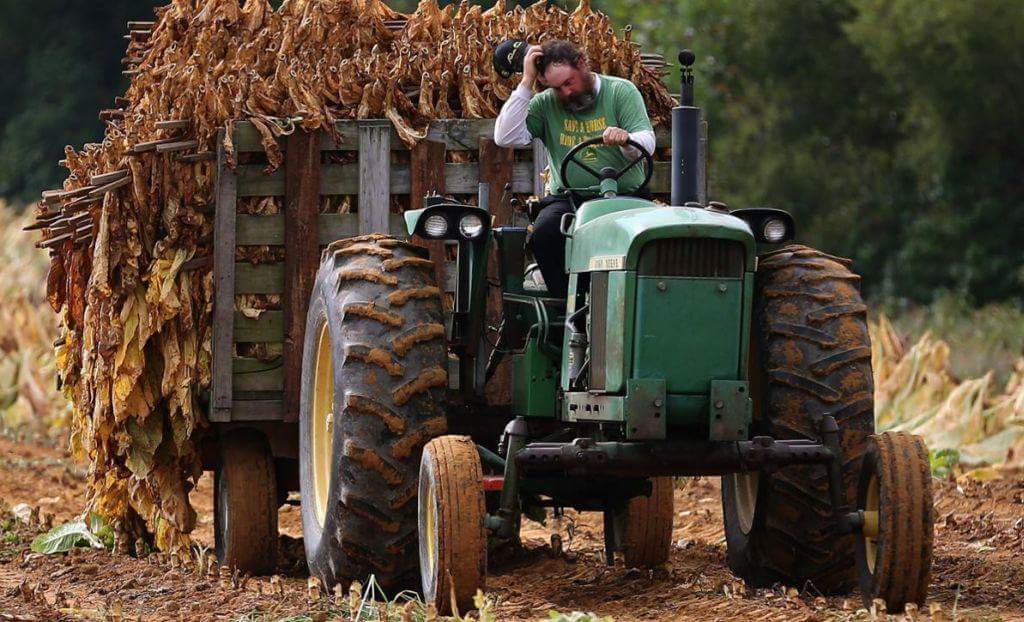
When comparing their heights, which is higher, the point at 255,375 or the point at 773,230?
the point at 773,230

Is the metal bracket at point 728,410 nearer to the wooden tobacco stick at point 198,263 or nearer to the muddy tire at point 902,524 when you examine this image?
the muddy tire at point 902,524

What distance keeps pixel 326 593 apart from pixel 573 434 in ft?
4.08

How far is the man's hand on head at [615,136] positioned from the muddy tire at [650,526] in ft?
7.68

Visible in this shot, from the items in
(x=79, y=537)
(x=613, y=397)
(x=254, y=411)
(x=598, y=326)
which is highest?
(x=598, y=326)

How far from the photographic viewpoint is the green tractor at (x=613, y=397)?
273 inches

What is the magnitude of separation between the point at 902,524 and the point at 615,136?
1.96m

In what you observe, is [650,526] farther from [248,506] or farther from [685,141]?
[685,141]

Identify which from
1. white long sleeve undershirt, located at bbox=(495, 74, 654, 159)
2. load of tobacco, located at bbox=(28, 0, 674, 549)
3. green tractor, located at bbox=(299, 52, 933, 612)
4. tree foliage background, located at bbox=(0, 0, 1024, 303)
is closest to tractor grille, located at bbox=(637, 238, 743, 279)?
green tractor, located at bbox=(299, 52, 933, 612)

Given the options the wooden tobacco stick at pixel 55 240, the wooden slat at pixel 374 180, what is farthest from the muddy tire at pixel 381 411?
the wooden tobacco stick at pixel 55 240

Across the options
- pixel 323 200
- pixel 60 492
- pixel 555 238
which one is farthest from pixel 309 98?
pixel 60 492

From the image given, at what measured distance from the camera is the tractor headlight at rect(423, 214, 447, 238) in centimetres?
778

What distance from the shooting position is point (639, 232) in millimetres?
6875

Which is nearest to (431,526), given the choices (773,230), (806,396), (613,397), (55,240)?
(613,397)

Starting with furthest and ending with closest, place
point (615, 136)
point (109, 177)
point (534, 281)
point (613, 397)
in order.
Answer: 1. point (109, 177)
2. point (534, 281)
3. point (615, 136)
4. point (613, 397)
